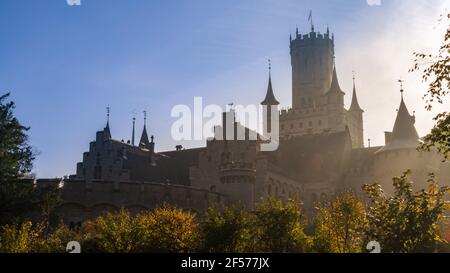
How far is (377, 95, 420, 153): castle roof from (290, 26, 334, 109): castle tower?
1083 inches

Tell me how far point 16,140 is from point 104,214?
7.48 meters

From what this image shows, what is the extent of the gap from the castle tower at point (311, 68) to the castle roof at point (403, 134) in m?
27.5

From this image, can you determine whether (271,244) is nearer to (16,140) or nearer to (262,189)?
(16,140)

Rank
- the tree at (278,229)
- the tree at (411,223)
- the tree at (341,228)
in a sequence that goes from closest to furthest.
→ 1. the tree at (411,223)
2. the tree at (341,228)
3. the tree at (278,229)

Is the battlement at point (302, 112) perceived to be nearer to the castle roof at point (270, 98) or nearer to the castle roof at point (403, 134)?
the castle roof at point (270, 98)

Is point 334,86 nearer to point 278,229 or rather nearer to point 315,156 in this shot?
point 315,156

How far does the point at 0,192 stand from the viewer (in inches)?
1366

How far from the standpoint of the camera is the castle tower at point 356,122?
282 feet

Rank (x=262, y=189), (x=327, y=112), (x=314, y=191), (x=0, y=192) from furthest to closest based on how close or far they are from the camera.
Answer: (x=327, y=112) → (x=314, y=191) → (x=262, y=189) → (x=0, y=192)

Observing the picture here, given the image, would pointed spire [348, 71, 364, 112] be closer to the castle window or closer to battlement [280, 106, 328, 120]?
battlement [280, 106, 328, 120]

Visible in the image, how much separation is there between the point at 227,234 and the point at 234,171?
2270 cm

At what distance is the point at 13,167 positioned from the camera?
3675 centimetres

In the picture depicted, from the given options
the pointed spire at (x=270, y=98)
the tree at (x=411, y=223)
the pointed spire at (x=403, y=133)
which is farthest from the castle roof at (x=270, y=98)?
the tree at (x=411, y=223)
